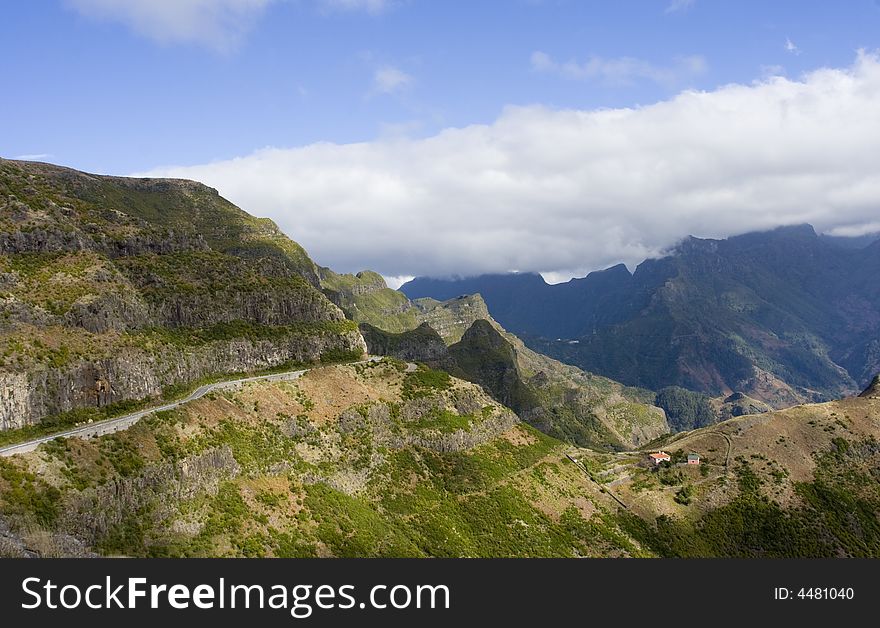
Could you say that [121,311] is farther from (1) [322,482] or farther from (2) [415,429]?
(2) [415,429]

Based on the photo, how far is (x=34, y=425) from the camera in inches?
3701

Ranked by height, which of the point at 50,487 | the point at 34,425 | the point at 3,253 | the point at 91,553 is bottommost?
the point at 91,553

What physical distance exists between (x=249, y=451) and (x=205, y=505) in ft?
55.5

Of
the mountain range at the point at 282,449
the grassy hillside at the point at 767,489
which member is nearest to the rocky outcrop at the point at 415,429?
the mountain range at the point at 282,449

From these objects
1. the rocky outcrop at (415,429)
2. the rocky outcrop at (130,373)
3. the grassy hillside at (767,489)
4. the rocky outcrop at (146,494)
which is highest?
the rocky outcrop at (130,373)

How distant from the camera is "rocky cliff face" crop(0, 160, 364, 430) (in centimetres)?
10100

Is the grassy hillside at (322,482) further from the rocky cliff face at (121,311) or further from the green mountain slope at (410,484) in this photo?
the rocky cliff face at (121,311)

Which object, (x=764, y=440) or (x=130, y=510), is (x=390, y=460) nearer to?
(x=130, y=510)

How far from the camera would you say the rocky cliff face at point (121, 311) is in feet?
331

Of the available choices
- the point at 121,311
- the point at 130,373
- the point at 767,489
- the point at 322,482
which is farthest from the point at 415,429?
the point at 767,489

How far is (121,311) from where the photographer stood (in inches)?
4769

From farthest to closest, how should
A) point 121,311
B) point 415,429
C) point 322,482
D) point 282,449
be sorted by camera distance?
1. point 415,429
2. point 322,482
3. point 282,449
4. point 121,311

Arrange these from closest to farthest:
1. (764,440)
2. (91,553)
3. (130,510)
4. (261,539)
A: 1. (91,553)
2. (130,510)
3. (261,539)
4. (764,440)

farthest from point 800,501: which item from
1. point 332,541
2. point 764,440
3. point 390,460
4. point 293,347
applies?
point 293,347
